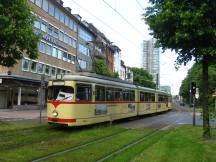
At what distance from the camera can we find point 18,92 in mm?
46344

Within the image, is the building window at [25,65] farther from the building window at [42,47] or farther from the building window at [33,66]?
the building window at [42,47]

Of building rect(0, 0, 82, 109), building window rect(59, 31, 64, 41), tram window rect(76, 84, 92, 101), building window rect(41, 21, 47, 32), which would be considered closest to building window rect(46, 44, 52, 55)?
building rect(0, 0, 82, 109)

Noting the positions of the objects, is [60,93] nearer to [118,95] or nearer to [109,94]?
[109,94]

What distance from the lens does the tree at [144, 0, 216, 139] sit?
587 inches

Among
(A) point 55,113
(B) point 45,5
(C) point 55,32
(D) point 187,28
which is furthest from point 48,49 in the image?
(D) point 187,28

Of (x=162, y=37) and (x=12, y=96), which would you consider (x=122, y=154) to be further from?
(x=12, y=96)

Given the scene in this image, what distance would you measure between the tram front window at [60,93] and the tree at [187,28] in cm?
542

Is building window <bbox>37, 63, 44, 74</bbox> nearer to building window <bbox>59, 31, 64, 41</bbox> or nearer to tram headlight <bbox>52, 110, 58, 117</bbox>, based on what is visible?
building window <bbox>59, 31, 64, 41</bbox>

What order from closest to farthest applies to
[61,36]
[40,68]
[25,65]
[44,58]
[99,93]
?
1. [99,93]
2. [25,65]
3. [40,68]
4. [44,58]
5. [61,36]

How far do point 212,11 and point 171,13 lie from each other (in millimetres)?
1591

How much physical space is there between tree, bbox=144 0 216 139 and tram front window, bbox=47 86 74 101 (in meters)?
5.42

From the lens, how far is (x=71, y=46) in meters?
65.6

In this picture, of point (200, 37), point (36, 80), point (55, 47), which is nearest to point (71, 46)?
point (55, 47)

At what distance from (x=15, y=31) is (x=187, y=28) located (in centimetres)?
842
